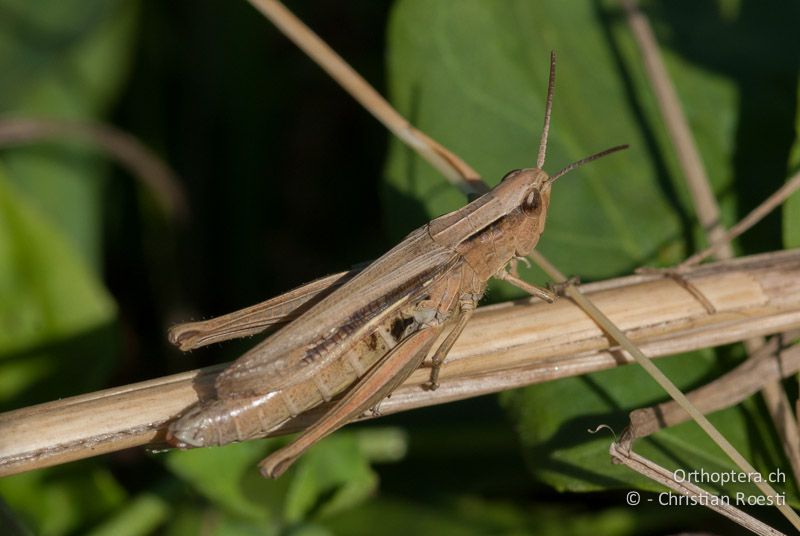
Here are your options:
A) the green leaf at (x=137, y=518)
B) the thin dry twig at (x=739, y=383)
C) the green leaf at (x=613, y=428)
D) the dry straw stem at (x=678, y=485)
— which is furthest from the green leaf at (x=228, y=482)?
the thin dry twig at (x=739, y=383)

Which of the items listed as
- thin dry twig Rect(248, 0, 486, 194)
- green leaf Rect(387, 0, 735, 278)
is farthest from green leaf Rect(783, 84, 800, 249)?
thin dry twig Rect(248, 0, 486, 194)

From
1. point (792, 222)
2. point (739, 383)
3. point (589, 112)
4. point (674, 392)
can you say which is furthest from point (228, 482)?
point (792, 222)

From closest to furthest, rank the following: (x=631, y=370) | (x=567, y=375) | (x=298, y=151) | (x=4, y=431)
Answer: (x=4, y=431)
(x=567, y=375)
(x=631, y=370)
(x=298, y=151)

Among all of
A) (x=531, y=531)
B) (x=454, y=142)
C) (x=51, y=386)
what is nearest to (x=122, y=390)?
(x=51, y=386)

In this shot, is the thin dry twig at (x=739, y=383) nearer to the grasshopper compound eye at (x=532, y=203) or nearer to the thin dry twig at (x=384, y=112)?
the grasshopper compound eye at (x=532, y=203)

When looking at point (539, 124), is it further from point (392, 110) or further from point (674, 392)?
point (674, 392)

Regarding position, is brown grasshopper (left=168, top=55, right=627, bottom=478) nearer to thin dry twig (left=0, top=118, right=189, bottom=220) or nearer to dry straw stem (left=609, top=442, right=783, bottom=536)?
dry straw stem (left=609, top=442, right=783, bottom=536)

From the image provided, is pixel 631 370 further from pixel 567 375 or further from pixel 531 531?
pixel 531 531
